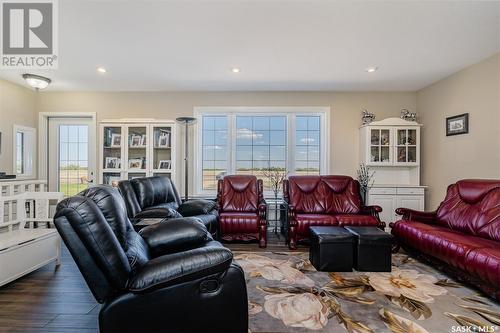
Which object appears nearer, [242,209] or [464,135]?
[464,135]

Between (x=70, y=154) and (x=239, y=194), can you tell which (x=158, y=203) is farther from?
(x=70, y=154)

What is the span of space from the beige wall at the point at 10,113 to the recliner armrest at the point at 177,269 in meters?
4.72

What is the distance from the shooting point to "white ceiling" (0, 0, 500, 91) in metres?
2.39

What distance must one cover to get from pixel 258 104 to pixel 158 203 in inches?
106

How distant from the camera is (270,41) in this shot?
298cm

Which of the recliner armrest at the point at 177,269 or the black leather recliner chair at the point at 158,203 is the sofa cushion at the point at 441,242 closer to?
the recliner armrest at the point at 177,269

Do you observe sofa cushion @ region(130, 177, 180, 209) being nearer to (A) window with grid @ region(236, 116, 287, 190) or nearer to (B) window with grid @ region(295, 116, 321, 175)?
(A) window with grid @ region(236, 116, 287, 190)

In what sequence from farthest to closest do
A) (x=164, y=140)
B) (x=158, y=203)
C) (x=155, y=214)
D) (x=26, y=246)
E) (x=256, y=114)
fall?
(x=256, y=114), (x=164, y=140), (x=158, y=203), (x=155, y=214), (x=26, y=246)

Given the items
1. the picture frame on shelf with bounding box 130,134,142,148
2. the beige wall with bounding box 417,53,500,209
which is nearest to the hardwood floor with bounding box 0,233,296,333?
the picture frame on shelf with bounding box 130,134,142,148

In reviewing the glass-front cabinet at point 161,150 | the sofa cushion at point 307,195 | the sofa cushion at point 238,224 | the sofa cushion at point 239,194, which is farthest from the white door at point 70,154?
the sofa cushion at point 307,195

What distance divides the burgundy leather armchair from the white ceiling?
181 centimetres

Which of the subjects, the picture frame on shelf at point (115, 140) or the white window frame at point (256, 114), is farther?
the white window frame at point (256, 114)

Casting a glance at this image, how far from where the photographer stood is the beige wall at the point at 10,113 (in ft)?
14.2

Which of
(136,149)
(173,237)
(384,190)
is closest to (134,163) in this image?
(136,149)
